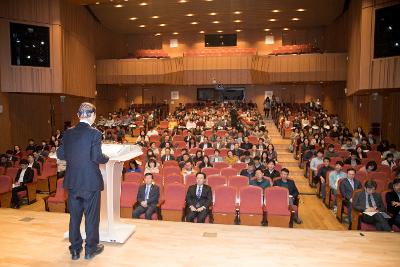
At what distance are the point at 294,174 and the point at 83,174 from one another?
28.0 feet

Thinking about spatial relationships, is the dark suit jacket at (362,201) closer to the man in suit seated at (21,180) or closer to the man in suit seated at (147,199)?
the man in suit seated at (147,199)

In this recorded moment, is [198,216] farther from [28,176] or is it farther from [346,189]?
[28,176]

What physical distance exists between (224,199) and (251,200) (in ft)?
1.53

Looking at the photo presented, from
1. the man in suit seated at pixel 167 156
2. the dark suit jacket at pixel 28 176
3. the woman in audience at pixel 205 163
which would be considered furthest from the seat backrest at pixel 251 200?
the dark suit jacket at pixel 28 176

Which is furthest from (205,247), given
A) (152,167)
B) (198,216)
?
(152,167)

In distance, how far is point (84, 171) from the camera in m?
3.02

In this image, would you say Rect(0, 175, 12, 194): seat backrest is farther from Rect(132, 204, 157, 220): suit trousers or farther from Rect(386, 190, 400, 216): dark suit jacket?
Rect(386, 190, 400, 216): dark suit jacket

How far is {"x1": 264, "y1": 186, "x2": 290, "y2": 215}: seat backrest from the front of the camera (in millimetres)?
5793

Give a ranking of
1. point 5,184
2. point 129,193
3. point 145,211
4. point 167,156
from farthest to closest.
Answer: point 167,156, point 5,184, point 129,193, point 145,211

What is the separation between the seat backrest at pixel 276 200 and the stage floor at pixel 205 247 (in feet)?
5.59

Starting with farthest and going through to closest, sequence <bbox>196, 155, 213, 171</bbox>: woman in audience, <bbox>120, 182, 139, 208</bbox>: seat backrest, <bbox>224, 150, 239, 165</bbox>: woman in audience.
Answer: <bbox>224, 150, 239, 165</bbox>: woman in audience
<bbox>196, 155, 213, 171</bbox>: woman in audience
<bbox>120, 182, 139, 208</bbox>: seat backrest

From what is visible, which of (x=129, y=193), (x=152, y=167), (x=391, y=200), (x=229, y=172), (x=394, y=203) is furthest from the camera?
(x=152, y=167)

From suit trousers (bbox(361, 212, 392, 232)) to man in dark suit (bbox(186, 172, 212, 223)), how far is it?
255 cm

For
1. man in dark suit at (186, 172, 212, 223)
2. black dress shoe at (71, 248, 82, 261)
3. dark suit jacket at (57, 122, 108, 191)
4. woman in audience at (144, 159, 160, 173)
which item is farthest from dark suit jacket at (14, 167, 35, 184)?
dark suit jacket at (57, 122, 108, 191)
